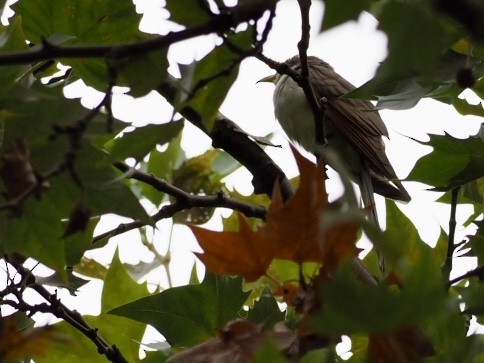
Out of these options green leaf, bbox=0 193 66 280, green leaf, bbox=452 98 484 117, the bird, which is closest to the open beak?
the bird

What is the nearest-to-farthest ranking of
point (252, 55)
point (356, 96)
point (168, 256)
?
point (252, 55) < point (356, 96) < point (168, 256)

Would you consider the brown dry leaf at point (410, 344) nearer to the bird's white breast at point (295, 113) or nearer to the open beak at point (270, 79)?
the bird's white breast at point (295, 113)

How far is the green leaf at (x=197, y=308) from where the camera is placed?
1.61m

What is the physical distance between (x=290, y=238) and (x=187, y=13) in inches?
13.2

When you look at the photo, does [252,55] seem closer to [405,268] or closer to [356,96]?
[405,268]

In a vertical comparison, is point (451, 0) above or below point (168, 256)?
below

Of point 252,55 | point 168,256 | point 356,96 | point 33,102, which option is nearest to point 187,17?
point 252,55

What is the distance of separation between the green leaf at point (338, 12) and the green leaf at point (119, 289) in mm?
1393

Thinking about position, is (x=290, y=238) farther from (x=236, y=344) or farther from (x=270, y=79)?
(x=270, y=79)

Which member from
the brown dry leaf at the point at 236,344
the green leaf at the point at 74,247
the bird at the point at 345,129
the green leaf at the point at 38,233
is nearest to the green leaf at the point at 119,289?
the green leaf at the point at 74,247

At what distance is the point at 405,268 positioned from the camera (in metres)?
0.83

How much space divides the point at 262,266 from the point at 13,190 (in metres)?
0.33

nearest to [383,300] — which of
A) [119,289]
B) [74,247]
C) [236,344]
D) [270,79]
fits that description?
[236,344]

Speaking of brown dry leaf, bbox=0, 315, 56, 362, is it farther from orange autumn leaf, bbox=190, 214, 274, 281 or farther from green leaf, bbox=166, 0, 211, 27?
green leaf, bbox=166, 0, 211, 27
